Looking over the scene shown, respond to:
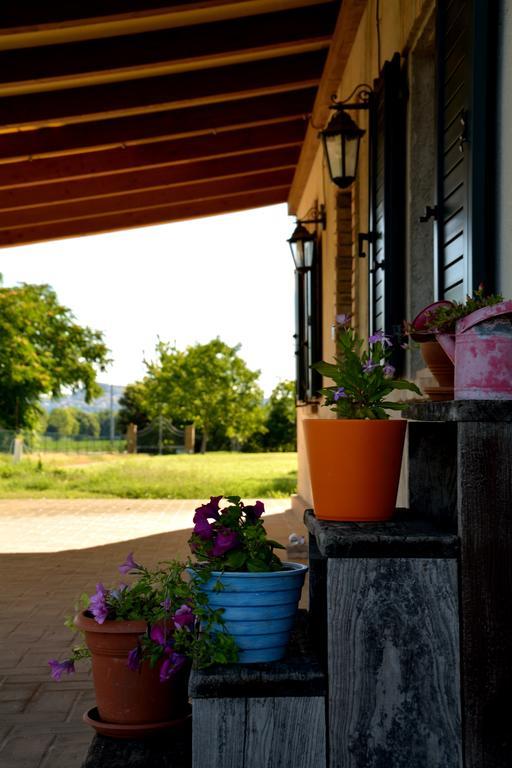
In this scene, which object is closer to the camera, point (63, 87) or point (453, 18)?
point (453, 18)

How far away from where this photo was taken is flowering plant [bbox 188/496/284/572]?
2.29 meters

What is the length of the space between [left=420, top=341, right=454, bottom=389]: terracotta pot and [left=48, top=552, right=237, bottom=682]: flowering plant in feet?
2.68

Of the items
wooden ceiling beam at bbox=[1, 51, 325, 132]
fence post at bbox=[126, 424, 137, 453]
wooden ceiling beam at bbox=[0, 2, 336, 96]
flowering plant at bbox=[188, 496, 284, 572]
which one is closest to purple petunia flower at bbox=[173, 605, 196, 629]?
flowering plant at bbox=[188, 496, 284, 572]

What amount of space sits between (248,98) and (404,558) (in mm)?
6992

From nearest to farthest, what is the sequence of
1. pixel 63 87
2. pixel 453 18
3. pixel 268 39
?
pixel 453 18
pixel 268 39
pixel 63 87

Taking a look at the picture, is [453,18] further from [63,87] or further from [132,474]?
[132,474]

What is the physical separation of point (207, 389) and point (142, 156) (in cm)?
3476

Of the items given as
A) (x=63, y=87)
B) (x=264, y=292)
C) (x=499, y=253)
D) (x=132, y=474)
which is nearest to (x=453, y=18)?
(x=499, y=253)

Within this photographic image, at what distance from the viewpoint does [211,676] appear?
2146 millimetres

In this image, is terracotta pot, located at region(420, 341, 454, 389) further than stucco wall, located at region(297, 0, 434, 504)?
No

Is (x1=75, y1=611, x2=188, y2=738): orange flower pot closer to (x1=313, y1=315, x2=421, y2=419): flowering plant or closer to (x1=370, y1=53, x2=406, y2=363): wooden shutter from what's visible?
(x1=313, y1=315, x2=421, y2=419): flowering plant

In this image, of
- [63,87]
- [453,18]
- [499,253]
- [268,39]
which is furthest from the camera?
[63,87]

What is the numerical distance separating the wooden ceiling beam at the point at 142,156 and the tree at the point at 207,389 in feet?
107

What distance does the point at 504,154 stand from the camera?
283 centimetres
